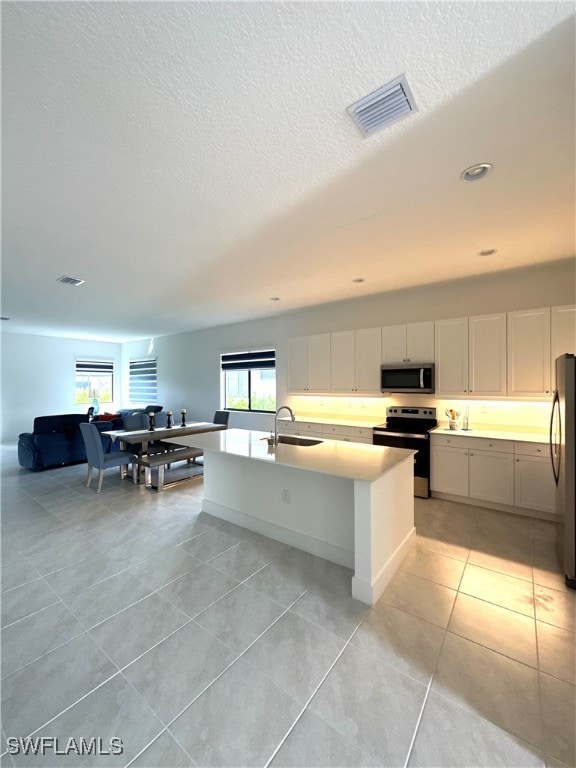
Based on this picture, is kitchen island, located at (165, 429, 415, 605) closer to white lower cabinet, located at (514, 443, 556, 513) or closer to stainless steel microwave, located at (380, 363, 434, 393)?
white lower cabinet, located at (514, 443, 556, 513)

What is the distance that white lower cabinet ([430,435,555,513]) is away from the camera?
11.0ft

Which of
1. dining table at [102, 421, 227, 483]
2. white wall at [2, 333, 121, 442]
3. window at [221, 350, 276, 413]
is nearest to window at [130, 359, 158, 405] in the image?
white wall at [2, 333, 121, 442]

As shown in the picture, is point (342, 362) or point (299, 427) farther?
point (299, 427)

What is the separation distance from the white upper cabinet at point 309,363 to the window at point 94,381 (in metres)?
7.50

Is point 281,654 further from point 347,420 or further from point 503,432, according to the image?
point 347,420

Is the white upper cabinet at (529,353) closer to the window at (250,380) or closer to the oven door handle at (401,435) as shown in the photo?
the oven door handle at (401,435)

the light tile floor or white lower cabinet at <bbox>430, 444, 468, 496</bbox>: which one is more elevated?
white lower cabinet at <bbox>430, 444, 468, 496</bbox>

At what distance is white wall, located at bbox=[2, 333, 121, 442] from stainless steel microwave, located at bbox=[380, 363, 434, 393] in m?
9.28

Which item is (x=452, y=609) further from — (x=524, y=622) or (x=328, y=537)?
(x=328, y=537)

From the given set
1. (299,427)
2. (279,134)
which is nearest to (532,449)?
(299,427)

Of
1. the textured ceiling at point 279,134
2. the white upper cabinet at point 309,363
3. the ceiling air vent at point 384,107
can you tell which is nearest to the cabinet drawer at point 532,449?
the textured ceiling at point 279,134

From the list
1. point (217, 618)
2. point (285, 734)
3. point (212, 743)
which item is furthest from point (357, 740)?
point (217, 618)

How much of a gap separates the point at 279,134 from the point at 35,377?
10025mm

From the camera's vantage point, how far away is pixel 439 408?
4473mm
